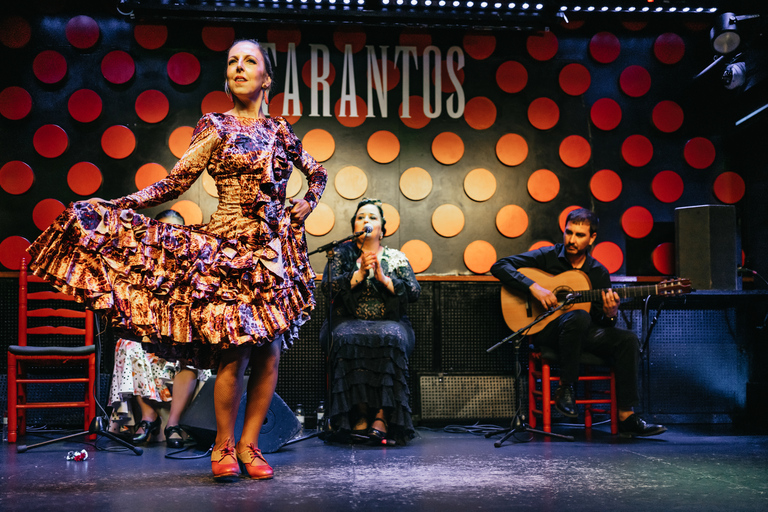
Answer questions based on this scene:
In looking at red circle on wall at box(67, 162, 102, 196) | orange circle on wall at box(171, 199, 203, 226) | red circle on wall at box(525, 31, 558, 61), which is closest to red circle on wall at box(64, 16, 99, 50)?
red circle on wall at box(67, 162, 102, 196)

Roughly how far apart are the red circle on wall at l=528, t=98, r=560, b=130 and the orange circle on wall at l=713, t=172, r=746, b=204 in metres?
1.51

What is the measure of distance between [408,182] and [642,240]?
81.0 inches

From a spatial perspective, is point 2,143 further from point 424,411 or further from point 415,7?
point 424,411

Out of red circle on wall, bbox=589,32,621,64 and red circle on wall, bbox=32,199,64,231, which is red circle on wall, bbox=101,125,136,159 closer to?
red circle on wall, bbox=32,199,64,231

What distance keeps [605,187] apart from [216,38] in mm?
3506

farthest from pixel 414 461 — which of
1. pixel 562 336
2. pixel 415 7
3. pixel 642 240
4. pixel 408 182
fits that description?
pixel 415 7

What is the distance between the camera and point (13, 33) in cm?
508

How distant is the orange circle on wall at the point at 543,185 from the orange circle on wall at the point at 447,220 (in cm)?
66

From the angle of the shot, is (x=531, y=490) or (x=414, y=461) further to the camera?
(x=414, y=461)

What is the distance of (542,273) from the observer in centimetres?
452

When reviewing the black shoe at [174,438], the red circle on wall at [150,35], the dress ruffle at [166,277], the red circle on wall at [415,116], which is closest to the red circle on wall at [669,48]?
the red circle on wall at [415,116]

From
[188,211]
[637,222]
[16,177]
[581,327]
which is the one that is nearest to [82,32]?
[16,177]

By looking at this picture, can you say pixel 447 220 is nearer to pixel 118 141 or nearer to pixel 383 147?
pixel 383 147

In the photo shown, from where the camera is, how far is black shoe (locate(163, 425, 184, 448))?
3760 mm
